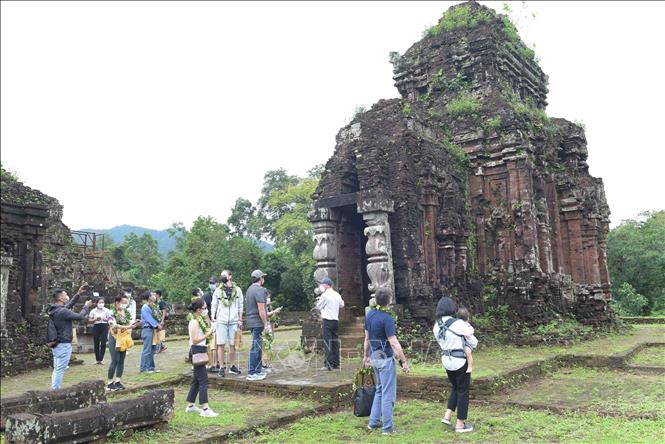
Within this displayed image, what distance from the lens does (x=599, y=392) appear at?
26.6ft

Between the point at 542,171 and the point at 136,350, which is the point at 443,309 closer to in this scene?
the point at 542,171

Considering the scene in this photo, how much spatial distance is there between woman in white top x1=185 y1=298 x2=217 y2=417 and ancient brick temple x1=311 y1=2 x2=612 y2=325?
5.36 m

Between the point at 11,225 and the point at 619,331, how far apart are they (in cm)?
1573

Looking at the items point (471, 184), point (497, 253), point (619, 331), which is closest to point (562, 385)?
point (497, 253)

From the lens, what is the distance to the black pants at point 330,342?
9383 millimetres

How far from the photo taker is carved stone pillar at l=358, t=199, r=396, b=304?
11.6 m

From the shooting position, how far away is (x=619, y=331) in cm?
1577

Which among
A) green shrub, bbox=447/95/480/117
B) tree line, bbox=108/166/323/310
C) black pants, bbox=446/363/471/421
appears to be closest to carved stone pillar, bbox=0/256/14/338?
black pants, bbox=446/363/471/421

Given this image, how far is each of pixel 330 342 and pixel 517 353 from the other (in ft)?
14.8

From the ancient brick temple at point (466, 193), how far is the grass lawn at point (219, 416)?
14.3ft

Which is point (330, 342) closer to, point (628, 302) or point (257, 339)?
point (257, 339)

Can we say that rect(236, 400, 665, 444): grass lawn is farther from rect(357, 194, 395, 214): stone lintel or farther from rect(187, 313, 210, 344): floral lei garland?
rect(357, 194, 395, 214): stone lintel

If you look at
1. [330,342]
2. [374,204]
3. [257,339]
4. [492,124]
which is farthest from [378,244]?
[492,124]

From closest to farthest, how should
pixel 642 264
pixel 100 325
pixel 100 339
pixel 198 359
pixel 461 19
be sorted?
pixel 198 359 < pixel 100 325 < pixel 100 339 < pixel 461 19 < pixel 642 264
